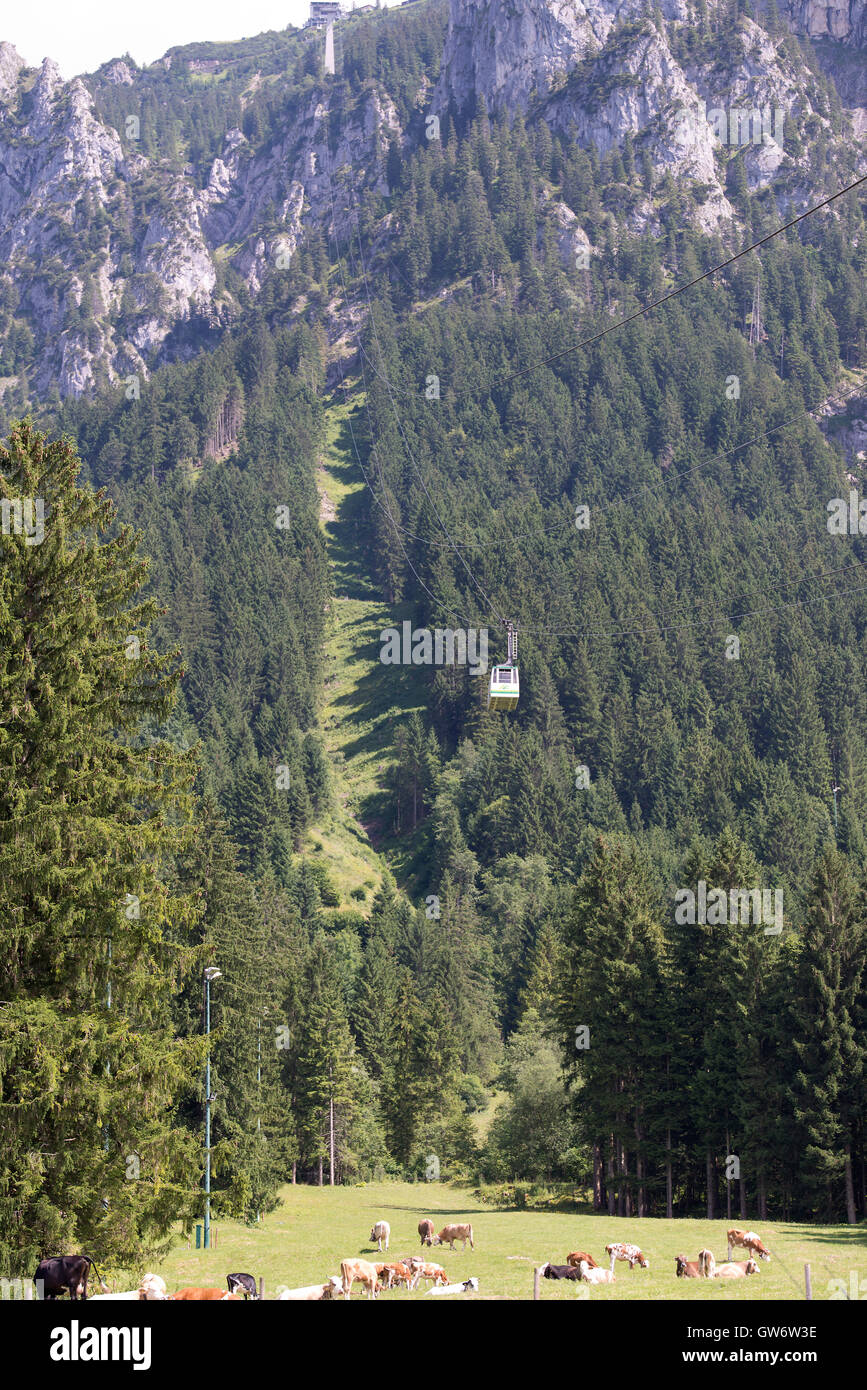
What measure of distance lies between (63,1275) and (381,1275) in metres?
11.4

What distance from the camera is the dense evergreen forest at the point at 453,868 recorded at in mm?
24484

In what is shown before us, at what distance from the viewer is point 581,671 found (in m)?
163

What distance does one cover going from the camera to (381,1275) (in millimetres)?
31031

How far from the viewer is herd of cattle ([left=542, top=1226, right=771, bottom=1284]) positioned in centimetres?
3127

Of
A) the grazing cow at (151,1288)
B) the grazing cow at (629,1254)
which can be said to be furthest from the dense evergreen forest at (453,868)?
the grazing cow at (629,1254)

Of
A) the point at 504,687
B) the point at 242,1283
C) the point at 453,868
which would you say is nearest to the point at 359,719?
the point at 453,868

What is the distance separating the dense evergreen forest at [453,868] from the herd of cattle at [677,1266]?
7644mm

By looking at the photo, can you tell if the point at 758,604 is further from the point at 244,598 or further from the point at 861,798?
the point at 244,598

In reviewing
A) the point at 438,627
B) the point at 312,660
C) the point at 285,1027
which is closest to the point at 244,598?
the point at 312,660

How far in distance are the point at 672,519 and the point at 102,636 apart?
167 m

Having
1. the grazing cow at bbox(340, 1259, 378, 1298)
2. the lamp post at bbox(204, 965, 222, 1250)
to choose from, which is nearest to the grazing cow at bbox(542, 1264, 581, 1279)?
the grazing cow at bbox(340, 1259, 378, 1298)

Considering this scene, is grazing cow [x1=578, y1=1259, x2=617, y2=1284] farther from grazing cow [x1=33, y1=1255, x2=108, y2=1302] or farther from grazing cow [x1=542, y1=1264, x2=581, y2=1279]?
grazing cow [x1=33, y1=1255, x2=108, y2=1302]

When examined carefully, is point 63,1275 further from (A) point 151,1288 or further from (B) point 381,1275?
(B) point 381,1275

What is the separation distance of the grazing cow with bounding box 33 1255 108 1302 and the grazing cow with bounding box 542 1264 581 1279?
43.4 feet
